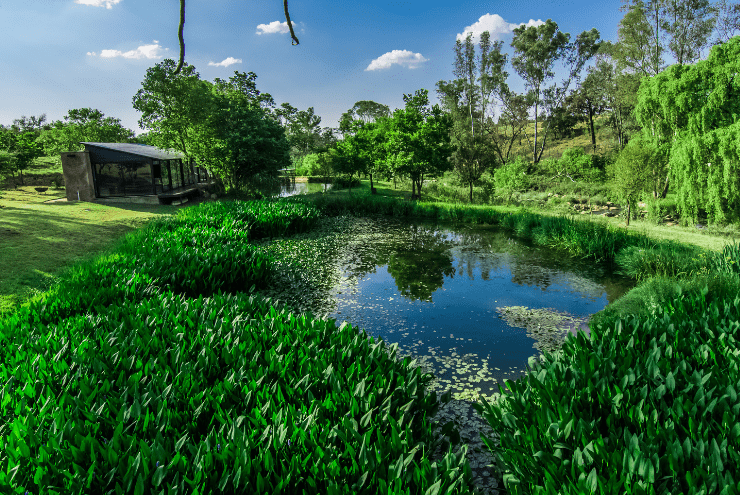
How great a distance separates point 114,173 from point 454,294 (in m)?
22.0

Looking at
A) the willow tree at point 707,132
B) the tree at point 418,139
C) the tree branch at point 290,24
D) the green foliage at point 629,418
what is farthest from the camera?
the tree at point 418,139

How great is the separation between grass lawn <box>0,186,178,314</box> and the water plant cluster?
7.20ft

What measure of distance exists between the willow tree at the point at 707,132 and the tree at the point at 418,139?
1183 cm

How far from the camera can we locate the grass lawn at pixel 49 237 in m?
7.36

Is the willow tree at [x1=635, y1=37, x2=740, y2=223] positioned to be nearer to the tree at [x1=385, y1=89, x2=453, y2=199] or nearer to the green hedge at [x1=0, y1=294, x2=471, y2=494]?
the tree at [x1=385, y1=89, x2=453, y2=199]

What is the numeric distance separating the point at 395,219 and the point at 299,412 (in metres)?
16.9

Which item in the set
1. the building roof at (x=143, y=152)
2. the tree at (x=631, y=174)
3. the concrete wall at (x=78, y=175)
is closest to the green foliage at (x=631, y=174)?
the tree at (x=631, y=174)

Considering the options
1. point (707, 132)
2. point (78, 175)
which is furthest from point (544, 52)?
point (78, 175)

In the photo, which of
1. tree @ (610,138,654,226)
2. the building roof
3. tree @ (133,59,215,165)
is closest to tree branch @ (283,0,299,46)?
tree @ (610,138,654,226)

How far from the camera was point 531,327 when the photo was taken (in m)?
6.78

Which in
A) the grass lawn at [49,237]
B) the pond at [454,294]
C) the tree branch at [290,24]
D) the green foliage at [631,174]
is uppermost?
the tree branch at [290,24]

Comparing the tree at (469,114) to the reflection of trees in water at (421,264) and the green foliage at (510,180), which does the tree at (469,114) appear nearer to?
the green foliage at (510,180)

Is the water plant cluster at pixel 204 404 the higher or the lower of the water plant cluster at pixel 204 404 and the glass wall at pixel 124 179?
the lower

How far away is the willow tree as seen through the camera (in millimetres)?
14062
